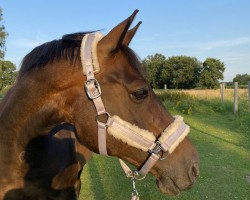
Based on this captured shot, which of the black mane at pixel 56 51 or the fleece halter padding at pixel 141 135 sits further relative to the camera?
the black mane at pixel 56 51

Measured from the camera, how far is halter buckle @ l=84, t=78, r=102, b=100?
1.96 metres

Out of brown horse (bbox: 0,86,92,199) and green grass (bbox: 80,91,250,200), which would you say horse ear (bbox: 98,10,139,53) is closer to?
brown horse (bbox: 0,86,92,199)

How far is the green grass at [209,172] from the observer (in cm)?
547

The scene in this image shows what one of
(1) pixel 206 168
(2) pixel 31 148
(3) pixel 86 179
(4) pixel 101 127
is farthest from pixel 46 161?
(1) pixel 206 168

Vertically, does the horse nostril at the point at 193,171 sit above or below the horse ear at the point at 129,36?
below

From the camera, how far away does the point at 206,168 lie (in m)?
6.99

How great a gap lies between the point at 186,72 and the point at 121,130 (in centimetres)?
5209

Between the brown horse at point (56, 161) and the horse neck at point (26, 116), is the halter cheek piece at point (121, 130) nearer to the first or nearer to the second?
the horse neck at point (26, 116)

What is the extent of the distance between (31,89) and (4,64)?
1308 inches

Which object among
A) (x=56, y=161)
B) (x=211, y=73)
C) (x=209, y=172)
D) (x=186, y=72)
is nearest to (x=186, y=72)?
(x=186, y=72)

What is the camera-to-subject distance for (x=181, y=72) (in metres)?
51.3

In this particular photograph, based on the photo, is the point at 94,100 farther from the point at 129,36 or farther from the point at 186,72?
the point at 186,72

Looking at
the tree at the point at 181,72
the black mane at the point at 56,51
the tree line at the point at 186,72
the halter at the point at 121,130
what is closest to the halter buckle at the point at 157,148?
the halter at the point at 121,130

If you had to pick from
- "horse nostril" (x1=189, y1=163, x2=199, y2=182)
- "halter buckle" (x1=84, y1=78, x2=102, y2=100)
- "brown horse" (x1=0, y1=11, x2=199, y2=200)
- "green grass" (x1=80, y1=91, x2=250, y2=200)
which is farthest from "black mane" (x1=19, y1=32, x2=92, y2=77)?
"green grass" (x1=80, y1=91, x2=250, y2=200)
